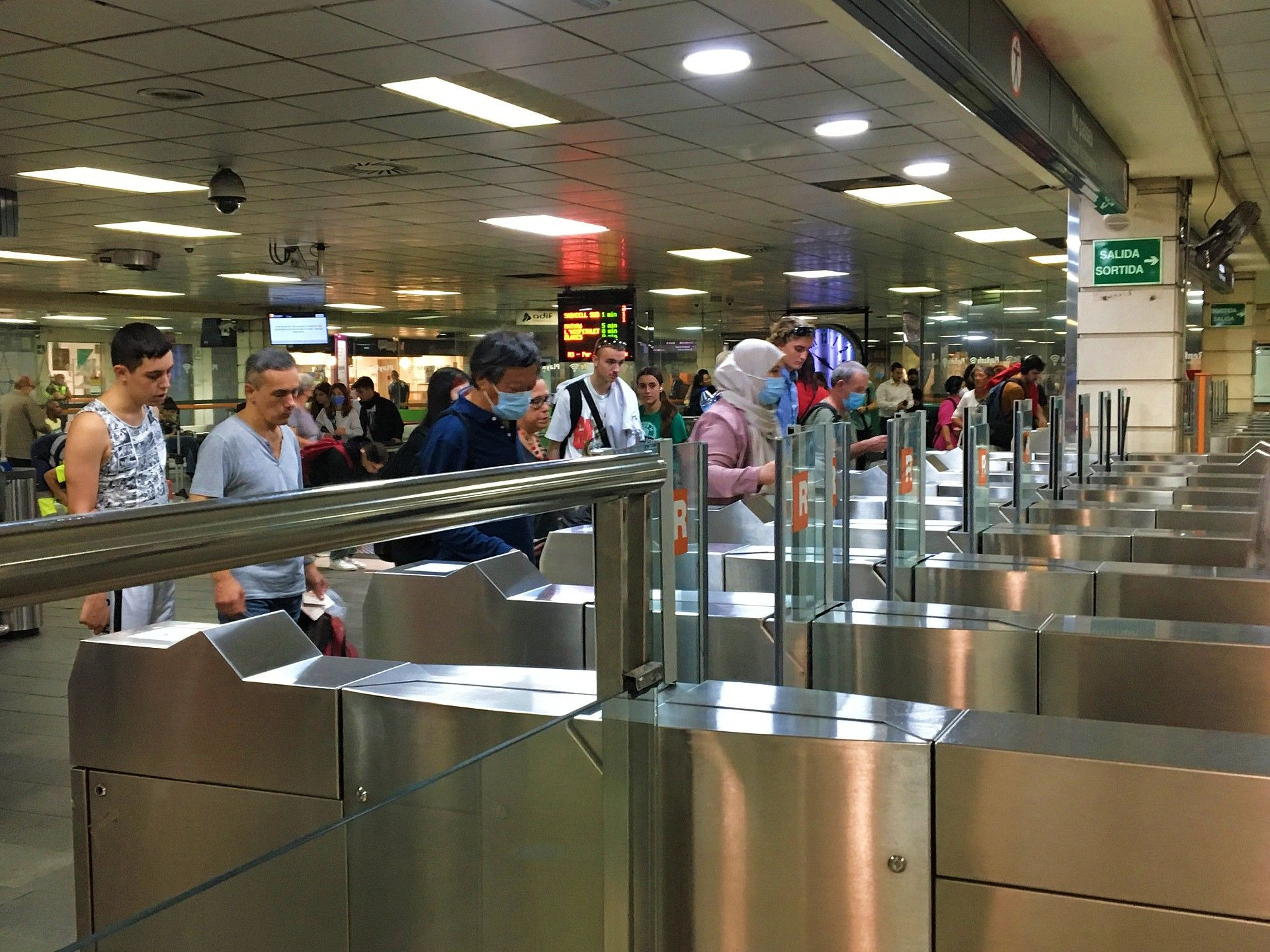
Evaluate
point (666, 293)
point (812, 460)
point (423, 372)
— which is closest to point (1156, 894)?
point (812, 460)

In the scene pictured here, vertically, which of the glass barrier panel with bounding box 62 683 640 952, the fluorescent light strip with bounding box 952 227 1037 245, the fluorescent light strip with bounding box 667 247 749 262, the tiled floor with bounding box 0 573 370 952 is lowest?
the tiled floor with bounding box 0 573 370 952

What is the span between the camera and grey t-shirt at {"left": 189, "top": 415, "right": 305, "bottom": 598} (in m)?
3.16

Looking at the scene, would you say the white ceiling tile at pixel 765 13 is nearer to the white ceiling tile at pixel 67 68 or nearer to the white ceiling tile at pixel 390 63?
the white ceiling tile at pixel 390 63

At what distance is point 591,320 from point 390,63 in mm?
10776

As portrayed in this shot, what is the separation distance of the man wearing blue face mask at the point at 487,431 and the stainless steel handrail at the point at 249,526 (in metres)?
1.86

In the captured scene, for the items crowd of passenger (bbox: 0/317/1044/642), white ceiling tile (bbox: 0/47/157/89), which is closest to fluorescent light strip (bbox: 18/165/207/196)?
white ceiling tile (bbox: 0/47/157/89)

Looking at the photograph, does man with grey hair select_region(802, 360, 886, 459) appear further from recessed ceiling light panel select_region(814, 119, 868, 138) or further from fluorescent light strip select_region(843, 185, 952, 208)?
fluorescent light strip select_region(843, 185, 952, 208)

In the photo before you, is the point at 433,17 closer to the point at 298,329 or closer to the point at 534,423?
the point at 534,423

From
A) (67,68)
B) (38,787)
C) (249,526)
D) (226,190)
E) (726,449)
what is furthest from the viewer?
(226,190)

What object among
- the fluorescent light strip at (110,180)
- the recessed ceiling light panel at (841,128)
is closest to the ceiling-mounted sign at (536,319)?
the fluorescent light strip at (110,180)

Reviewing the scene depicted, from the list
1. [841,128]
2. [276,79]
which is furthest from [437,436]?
[841,128]

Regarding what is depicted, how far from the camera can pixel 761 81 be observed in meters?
5.61

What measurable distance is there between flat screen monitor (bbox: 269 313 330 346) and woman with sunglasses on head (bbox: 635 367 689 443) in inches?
389

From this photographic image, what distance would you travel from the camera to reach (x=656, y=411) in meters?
7.87
